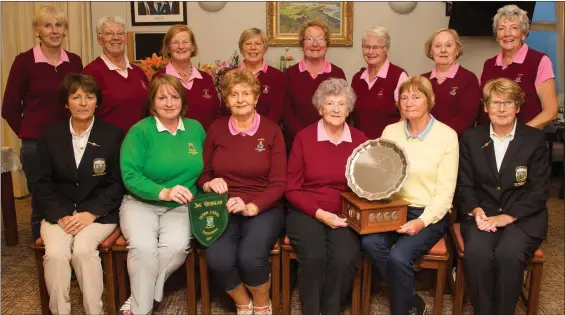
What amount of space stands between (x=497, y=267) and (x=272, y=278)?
44.1 inches

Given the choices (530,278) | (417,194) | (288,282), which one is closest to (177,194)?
(288,282)

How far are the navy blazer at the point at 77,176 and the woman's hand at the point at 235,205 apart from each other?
0.63 m

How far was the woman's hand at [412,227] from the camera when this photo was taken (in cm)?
247

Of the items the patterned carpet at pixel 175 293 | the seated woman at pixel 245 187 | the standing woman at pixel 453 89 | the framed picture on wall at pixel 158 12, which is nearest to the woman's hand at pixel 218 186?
the seated woman at pixel 245 187

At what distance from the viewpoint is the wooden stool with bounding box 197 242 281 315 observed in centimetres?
256

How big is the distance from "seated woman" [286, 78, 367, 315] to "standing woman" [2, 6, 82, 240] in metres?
1.59

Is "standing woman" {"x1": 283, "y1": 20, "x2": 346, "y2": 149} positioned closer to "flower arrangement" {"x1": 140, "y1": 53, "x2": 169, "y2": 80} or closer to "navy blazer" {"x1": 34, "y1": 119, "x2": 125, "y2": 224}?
"flower arrangement" {"x1": 140, "y1": 53, "x2": 169, "y2": 80}

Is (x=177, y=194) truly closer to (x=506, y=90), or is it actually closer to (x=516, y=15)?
(x=506, y=90)

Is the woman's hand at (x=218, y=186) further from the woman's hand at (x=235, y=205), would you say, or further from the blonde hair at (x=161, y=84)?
the blonde hair at (x=161, y=84)

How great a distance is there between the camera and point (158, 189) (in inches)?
99.6

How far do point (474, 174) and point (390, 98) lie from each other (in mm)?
785

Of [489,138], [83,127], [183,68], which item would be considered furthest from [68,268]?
[489,138]

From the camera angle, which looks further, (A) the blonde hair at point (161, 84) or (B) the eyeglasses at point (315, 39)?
(B) the eyeglasses at point (315, 39)

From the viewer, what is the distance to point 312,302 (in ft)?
8.10
